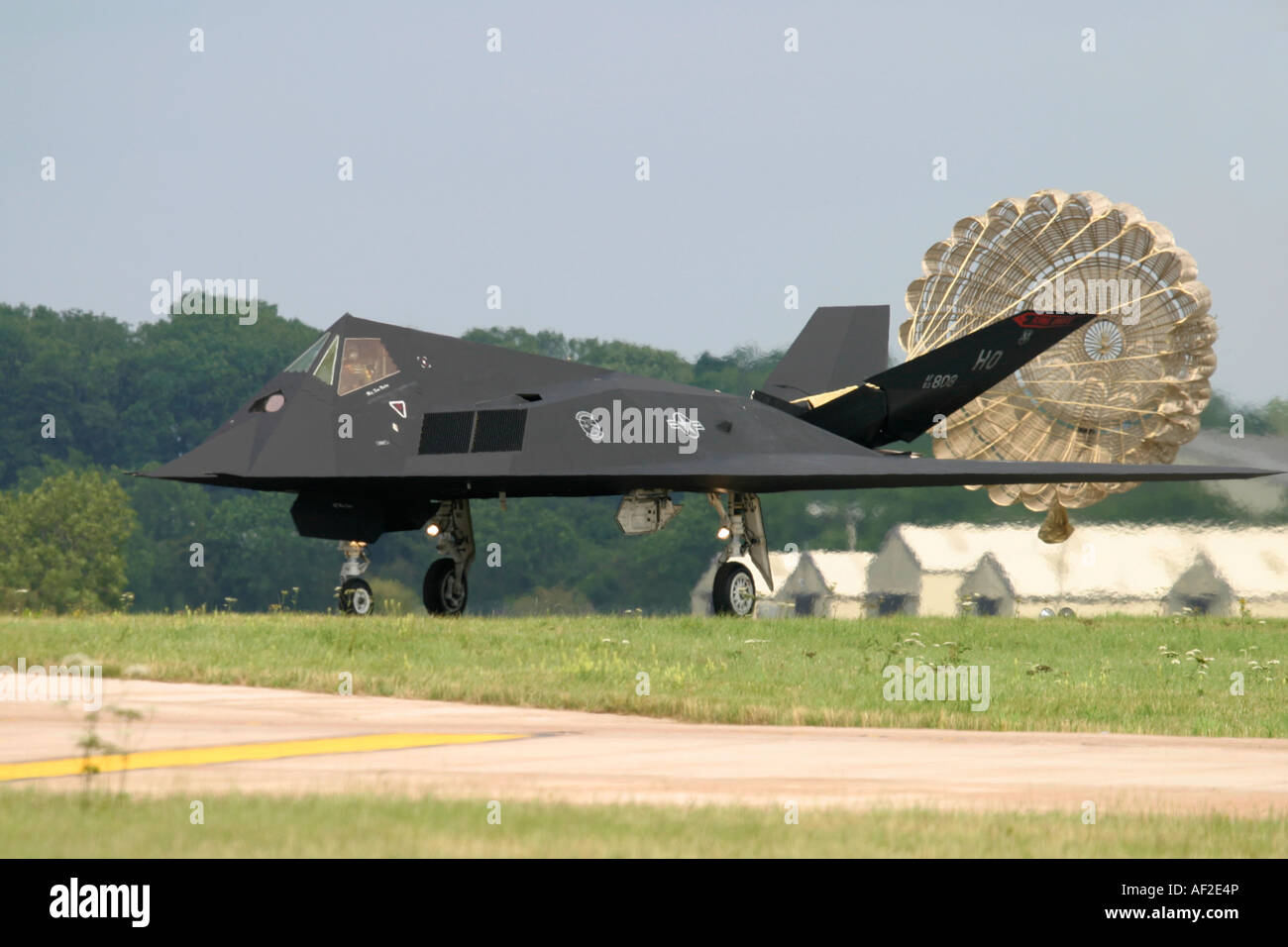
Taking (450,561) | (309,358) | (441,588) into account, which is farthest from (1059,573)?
(309,358)

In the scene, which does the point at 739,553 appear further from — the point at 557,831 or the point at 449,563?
the point at 557,831

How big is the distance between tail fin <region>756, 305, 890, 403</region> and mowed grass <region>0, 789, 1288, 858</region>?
24681 mm

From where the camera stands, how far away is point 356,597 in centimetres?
2584

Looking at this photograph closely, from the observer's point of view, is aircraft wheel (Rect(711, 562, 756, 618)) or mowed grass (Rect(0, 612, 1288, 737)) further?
aircraft wheel (Rect(711, 562, 756, 618))

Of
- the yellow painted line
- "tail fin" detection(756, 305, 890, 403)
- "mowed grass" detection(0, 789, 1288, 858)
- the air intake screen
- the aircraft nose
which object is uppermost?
"tail fin" detection(756, 305, 890, 403)

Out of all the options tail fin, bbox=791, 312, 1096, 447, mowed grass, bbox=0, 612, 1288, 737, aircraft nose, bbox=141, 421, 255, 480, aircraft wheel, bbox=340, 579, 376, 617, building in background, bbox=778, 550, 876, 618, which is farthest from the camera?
building in background, bbox=778, 550, 876, 618

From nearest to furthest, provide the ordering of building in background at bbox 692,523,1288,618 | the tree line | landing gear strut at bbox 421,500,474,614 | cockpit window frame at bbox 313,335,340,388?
cockpit window frame at bbox 313,335,340,388 → landing gear strut at bbox 421,500,474,614 → building in background at bbox 692,523,1288,618 → the tree line

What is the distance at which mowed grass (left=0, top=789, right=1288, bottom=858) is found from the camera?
8.11m

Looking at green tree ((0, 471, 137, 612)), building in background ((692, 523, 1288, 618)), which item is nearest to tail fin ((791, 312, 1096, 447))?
building in background ((692, 523, 1288, 618))

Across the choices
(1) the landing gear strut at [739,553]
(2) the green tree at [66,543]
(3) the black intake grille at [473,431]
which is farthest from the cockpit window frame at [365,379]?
(2) the green tree at [66,543]

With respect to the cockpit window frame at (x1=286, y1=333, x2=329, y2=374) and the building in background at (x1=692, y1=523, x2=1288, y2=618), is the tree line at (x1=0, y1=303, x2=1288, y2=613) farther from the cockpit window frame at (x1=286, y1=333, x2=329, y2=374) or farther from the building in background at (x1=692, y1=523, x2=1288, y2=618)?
the cockpit window frame at (x1=286, y1=333, x2=329, y2=374)

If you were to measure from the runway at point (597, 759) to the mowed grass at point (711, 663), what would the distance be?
99cm

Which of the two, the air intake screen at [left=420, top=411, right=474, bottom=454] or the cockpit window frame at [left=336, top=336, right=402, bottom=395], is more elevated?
the cockpit window frame at [left=336, top=336, right=402, bottom=395]
